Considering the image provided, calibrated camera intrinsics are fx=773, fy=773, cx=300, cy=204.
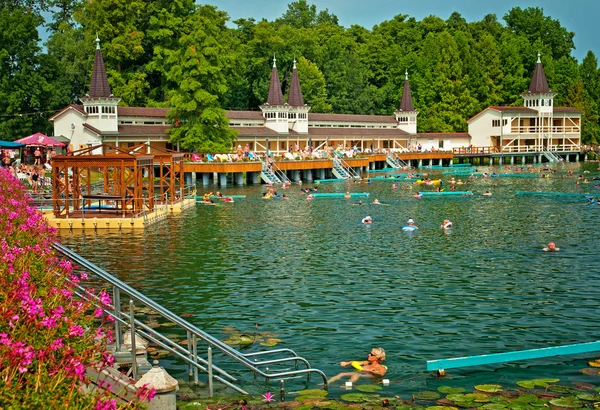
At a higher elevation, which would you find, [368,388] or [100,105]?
[100,105]

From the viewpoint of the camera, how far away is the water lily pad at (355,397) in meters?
13.6

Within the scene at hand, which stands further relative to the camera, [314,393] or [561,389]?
[561,389]

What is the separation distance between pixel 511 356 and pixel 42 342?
33.7 ft

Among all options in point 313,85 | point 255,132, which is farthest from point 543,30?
point 255,132

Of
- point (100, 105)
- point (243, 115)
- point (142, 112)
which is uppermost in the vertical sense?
point (100, 105)

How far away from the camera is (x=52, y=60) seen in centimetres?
8144

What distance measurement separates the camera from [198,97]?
6888cm

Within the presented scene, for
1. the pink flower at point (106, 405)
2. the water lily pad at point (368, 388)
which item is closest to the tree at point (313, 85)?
the water lily pad at point (368, 388)

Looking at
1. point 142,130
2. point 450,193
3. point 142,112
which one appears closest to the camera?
point 450,193

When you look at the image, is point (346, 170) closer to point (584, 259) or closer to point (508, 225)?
point (508, 225)

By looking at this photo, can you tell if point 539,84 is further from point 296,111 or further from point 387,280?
point 387,280

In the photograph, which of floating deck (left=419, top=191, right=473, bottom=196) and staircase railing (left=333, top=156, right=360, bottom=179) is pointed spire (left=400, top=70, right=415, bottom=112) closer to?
staircase railing (left=333, top=156, right=360, bottom=179)

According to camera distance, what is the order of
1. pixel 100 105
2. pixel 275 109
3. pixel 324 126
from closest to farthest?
pixel 100 105 → pixel 275 109 → pixel 324 126

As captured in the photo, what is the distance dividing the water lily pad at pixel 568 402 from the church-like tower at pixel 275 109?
71.5m
